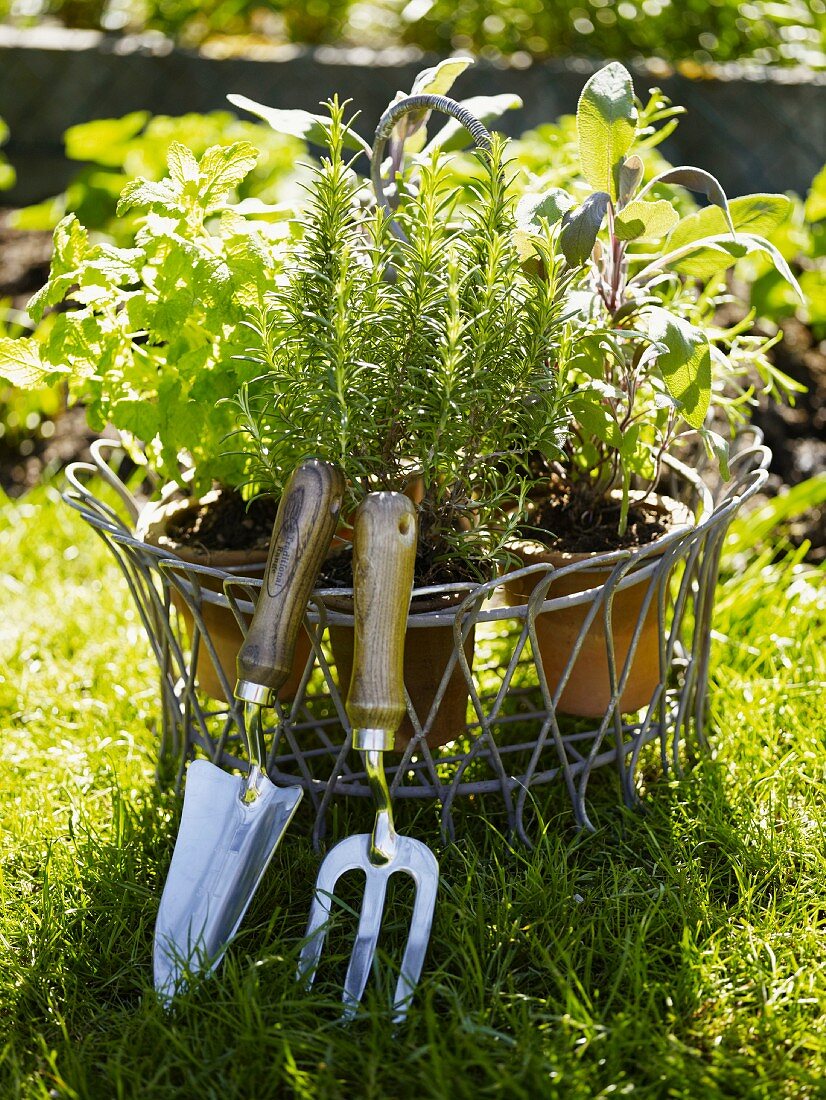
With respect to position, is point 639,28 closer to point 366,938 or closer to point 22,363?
point 22,363

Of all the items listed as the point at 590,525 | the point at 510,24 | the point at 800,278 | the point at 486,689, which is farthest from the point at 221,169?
the point at 510,24

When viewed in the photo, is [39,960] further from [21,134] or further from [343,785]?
[21,134]

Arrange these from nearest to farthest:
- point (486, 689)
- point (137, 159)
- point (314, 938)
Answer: point (314, 938) < point (486, 689) < point (137, 159)

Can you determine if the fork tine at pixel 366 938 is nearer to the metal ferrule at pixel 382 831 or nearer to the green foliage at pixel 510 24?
the metal ferrule at pixel 382 831

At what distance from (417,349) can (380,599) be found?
0.33 m

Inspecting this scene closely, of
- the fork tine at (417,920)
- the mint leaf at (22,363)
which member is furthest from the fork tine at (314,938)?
the mint leaf at (22,363)

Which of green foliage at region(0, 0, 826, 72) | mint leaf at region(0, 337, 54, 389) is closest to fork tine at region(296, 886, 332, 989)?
mint leaf at region(0, 337, 54, 389)

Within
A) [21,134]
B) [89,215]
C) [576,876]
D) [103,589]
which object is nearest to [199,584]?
[576,876]

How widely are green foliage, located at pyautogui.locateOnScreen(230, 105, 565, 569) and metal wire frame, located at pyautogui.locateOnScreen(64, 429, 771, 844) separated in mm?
147

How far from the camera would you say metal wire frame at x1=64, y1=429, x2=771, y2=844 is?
140cm

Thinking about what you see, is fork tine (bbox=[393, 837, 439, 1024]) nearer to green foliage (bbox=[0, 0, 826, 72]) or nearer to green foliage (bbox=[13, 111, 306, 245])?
green foliage (bbox=[13, 111, 306, 245])

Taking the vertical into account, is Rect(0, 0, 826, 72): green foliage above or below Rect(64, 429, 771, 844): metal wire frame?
above

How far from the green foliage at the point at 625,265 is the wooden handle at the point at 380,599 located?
0.33m

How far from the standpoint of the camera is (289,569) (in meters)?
1.27
